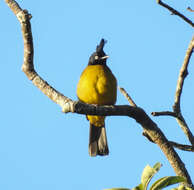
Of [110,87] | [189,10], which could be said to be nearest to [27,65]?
[189,10]

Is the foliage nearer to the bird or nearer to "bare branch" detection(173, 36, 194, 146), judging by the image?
"bare branch" detection(173, 36, 194, 146)

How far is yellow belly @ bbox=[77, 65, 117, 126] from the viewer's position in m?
6.14

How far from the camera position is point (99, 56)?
287 inches

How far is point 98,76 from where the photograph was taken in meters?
6.39

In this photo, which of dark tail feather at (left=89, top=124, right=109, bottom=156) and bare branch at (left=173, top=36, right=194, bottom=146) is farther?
dark tail feather at (left=89, top=124, right=109, bottom=156)

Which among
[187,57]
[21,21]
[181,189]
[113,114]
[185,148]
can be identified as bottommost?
[181,189]

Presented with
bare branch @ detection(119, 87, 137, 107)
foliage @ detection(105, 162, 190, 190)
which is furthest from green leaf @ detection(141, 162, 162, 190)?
bare branch @ detection(119, 87, 137, 107)

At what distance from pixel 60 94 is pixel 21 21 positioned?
0.68 metres

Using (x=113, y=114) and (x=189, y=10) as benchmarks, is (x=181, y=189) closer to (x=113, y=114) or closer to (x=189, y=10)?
(x=113, y=114)

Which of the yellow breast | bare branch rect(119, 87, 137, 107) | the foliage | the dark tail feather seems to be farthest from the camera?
the dark tail feather

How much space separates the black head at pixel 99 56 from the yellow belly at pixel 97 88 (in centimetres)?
66

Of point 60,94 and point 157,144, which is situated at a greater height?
point 60,94

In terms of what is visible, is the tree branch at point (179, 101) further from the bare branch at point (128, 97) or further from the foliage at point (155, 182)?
the foliage at point (155, 182)

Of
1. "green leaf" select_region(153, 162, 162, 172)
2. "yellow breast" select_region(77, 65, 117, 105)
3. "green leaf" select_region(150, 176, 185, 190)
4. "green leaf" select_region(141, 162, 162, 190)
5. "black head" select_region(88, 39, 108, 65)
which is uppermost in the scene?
"black head" select_region(88, 39, 108, 65)
